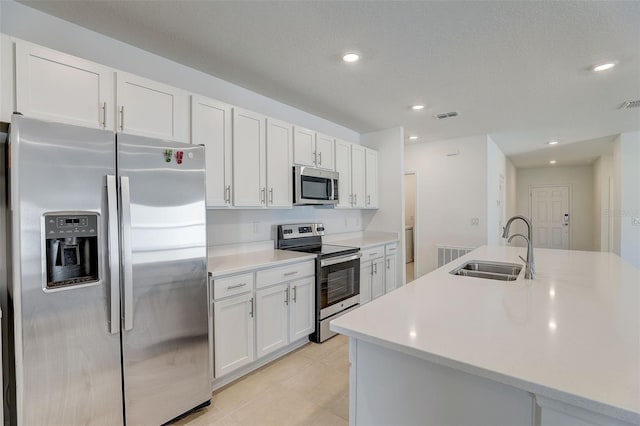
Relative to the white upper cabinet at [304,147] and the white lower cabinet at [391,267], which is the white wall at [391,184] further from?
the white upper cabinet at [304,147]

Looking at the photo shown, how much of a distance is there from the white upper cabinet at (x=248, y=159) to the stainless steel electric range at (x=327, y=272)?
68 cm

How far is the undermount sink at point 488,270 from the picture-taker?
222 cm

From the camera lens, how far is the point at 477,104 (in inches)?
139

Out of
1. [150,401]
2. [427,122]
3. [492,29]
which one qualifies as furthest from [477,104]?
[150,401]

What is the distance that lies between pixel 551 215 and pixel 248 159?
944cm

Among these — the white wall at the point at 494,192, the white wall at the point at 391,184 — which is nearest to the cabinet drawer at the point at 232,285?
the white wall at the point at 391,184

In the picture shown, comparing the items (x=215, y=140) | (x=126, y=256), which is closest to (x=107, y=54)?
(x=215, y=140)

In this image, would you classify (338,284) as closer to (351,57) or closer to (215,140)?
(215,140)

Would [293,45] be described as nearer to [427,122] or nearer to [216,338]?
[216,338]

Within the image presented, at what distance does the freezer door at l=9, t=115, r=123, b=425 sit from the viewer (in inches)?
53.7

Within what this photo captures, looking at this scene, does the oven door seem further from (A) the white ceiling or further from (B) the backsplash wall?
(A) the white ceiling

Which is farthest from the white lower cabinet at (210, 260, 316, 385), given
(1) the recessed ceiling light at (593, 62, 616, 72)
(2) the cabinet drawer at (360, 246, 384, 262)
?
(1) the recessed ceiling light at (593, 62, 616, 72)

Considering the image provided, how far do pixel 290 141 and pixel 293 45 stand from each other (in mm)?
1035

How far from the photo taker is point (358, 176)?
13.8 feet
